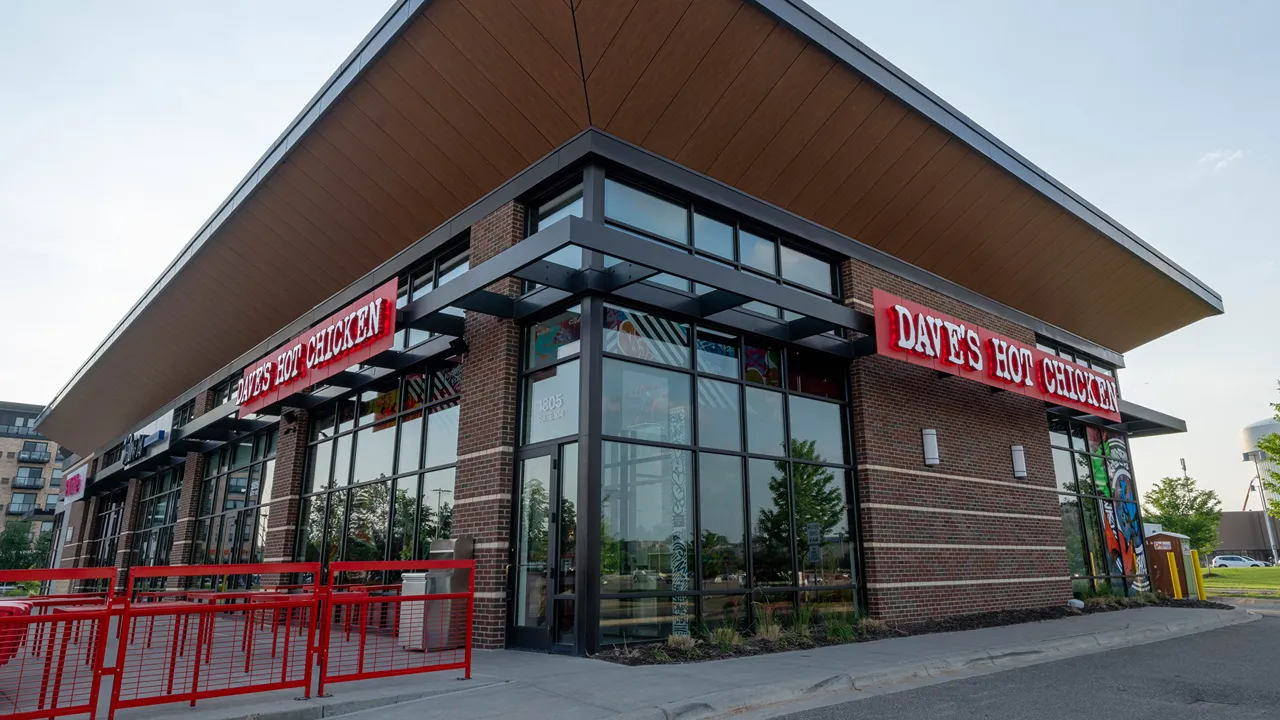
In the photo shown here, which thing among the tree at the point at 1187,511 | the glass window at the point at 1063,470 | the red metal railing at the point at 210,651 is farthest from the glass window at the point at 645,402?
the tree at the point at 1187,511

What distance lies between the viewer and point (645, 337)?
33.8 ft

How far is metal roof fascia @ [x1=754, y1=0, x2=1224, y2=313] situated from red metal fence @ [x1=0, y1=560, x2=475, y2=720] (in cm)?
815

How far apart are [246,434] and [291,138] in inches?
342

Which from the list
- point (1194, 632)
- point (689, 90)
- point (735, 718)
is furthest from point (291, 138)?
point (1194, 632)

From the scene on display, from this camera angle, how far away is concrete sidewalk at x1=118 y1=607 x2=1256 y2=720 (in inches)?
233

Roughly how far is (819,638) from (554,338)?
5.47 meters

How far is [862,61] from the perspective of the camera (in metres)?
10.9

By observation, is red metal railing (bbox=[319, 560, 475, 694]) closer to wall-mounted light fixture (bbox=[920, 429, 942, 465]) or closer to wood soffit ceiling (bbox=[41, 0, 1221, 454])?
wood soffit ceiling (bbox=[41, 0, 1221, 454])

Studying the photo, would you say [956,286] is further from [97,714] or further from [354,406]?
[97,714]

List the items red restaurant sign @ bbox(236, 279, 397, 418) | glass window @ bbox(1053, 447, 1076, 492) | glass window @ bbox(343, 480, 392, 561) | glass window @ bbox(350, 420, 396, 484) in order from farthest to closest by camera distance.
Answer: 1. glass window @ bbox(1053, 447, 1076, 492)
2. glass window @ bbox(350, 420, 396, 484)
3. glass window @ bbox(343, 480, 392, 561)
4. red restaurant sign @ bbox(236, 279, 397, 418)

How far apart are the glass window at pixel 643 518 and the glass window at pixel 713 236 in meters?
3.23

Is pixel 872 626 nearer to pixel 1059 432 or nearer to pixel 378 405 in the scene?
pixel 1059 432

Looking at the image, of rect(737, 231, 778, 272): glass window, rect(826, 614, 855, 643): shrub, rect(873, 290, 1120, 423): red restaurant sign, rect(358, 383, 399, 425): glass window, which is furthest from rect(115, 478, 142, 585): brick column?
rect(873, 290, 1120, 423): red restaurant sign

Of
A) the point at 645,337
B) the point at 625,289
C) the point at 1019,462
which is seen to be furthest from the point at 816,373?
the point at 1019,462
